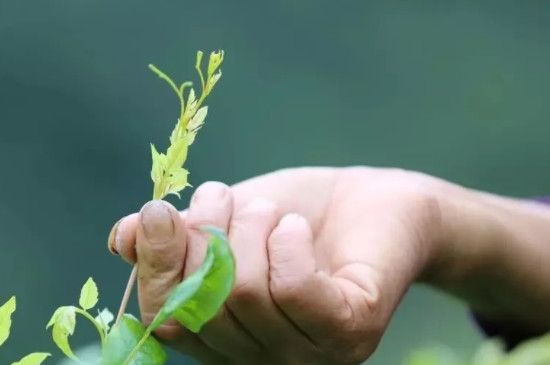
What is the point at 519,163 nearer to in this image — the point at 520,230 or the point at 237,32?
the point at 237,32

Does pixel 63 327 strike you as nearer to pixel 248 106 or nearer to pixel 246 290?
pixel 246 290

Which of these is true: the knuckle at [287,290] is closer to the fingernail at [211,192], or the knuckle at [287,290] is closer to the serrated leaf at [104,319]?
the fingernail at [211,192]

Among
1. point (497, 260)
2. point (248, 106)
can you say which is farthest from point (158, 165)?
point (248, 106)

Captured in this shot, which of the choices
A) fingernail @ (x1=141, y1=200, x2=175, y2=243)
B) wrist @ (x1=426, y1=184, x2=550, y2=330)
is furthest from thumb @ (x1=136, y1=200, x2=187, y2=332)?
wrist @ (x1=426, y1=184, x2=550, y2=330)

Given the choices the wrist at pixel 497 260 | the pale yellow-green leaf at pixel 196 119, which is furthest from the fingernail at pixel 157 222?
the wrist at pixel 497 260

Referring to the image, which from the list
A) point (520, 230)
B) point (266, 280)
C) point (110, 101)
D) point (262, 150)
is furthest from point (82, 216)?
point (266, 280)

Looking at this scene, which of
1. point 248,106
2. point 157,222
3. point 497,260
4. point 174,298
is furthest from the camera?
point 248,106
